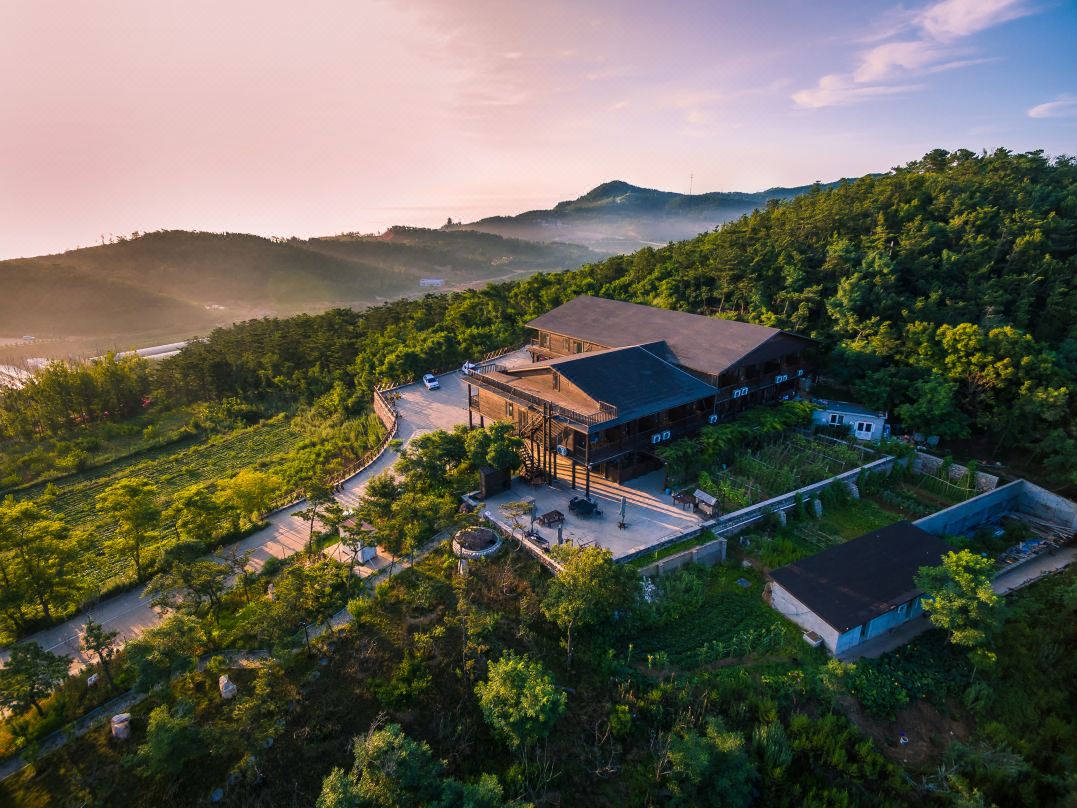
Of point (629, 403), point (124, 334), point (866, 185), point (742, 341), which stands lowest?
point (124, 334)

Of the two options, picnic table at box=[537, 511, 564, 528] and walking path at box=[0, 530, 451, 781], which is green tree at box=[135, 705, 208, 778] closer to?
walking path at box=[0, 530, 451, 781]

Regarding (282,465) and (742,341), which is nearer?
(742,341)

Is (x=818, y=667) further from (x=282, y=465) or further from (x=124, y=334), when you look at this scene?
(x=124, y=334)

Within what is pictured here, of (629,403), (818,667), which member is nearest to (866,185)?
(629,403)

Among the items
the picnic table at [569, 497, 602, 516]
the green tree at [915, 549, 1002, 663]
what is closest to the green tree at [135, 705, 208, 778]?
the picnic table at [569, 497, 602, 516]

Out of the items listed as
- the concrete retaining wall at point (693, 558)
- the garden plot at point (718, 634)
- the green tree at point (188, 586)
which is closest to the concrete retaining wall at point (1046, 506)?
the garden plot at point (718, 634)

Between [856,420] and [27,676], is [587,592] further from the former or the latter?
[856,420]

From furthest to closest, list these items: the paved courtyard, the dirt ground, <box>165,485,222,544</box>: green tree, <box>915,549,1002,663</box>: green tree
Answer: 1. <box>165,485,222,544</box>: green tree
2. the paved courtyard
3. <box>915,549,1002,663</box>: green tree
4. the dirt ground

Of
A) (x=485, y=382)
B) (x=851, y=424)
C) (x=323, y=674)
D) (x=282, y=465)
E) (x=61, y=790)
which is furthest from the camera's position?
(x=282, y=465)
